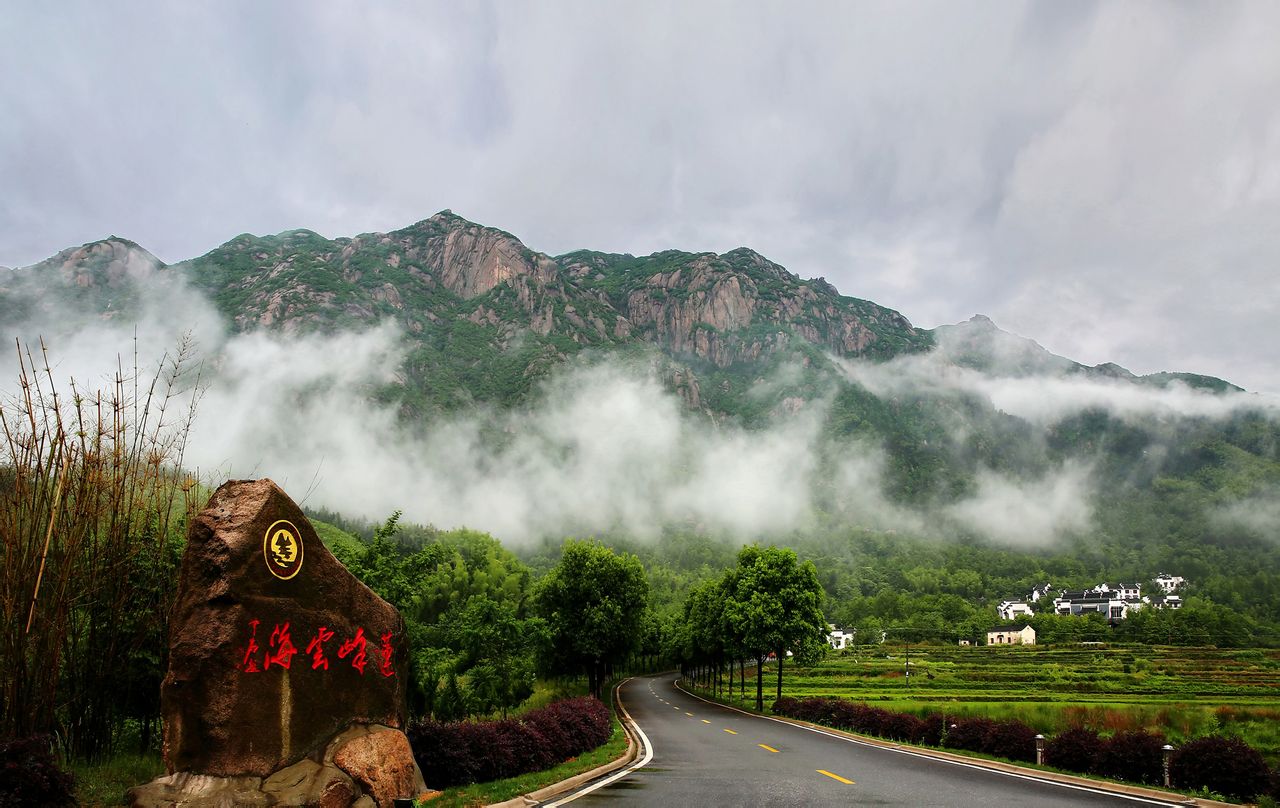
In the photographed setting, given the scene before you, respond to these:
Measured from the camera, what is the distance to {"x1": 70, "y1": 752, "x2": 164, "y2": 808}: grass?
7.83 meters

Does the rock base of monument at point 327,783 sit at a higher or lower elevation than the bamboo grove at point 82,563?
lower

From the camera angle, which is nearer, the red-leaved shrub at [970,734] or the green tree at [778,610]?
the red-leaved shrub at [970,734]

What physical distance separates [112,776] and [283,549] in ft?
14.0

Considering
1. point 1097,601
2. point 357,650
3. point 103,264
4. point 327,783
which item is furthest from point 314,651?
point 103,264

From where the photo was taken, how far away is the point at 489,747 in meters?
11.0

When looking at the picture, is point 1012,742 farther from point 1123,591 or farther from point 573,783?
point 1123,591

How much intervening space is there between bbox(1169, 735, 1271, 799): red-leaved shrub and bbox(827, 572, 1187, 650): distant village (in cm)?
12106

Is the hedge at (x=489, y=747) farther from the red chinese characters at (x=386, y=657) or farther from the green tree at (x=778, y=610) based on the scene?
the green tree at (x=778, y=610)

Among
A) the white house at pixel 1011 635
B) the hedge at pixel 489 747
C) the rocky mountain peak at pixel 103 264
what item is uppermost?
the rocky mountain peak at pixel 103 264

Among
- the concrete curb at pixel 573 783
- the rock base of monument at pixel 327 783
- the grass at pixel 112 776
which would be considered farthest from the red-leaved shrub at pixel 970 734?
the grass at pixel 112 776

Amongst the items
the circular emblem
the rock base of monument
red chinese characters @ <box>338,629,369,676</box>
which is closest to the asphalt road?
the rock base of monument

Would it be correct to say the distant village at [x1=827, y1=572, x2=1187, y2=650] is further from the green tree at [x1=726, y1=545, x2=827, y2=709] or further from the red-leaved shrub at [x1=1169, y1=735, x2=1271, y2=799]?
the red-leaved shrub at [x1=1169, y1=735, x2=1271, y2=799]

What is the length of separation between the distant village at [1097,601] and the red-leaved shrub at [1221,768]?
397 feet

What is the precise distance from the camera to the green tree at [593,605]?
33.6 m
